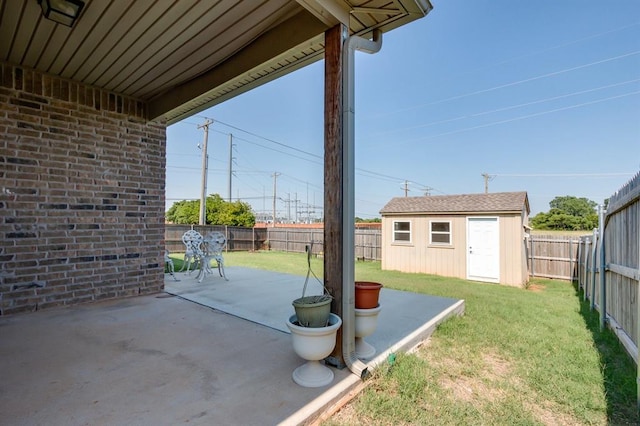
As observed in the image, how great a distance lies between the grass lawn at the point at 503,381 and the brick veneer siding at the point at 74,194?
3.70m

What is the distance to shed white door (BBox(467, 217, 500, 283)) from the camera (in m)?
8.87

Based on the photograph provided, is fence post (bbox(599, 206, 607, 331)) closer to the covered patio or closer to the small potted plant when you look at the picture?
the covered patio

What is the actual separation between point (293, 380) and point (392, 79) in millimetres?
13074

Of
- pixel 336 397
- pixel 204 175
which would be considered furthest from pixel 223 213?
pixel 336 397

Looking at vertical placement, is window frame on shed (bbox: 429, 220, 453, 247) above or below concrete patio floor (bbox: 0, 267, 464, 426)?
above

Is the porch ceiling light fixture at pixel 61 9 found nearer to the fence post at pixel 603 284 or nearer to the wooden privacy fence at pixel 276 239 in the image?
the fence post at pixel 603 284

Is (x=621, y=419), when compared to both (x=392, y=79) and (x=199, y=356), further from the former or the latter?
(x=392, y=79)

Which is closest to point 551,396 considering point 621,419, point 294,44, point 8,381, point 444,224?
point 621,419

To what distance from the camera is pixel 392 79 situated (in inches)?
507

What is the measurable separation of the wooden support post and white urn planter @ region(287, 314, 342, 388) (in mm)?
220

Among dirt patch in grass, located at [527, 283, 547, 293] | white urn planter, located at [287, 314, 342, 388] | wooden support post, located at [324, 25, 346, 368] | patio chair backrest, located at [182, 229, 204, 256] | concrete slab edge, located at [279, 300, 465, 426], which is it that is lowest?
dirt patch in grass, located at [527, 283, 547, 293]

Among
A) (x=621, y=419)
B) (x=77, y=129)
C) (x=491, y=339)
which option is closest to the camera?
(x=621, y=419)

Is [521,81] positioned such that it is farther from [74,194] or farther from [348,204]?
[74,194]

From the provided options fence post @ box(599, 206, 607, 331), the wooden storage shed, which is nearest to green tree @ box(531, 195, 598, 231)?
the wooden storage shed
